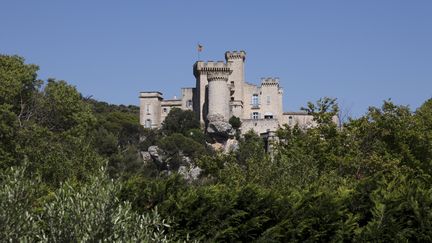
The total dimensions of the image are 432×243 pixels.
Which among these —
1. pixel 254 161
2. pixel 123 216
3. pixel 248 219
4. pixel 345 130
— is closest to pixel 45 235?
pixel 123 216

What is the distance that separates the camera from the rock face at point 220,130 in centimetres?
8394

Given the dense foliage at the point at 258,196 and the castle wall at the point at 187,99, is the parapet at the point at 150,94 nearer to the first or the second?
the castle wall at the point at 187,99

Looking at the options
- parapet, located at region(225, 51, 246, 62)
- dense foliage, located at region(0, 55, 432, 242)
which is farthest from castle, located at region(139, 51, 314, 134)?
dense foliage, located at region(0, 55, 432, 242)

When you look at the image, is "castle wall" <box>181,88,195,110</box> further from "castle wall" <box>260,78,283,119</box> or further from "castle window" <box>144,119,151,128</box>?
"castle wall" <box>260,78,283,119</box>

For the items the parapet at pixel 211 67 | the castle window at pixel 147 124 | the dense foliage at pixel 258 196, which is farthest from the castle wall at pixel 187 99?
the dense foliage at pixel 258 196

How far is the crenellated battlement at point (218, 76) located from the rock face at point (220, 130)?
21.0ft

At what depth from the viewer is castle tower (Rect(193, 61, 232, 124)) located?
88500 mm

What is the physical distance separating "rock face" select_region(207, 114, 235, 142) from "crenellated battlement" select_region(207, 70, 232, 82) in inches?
252

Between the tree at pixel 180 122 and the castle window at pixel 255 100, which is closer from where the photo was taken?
the tree at pixel 180 122

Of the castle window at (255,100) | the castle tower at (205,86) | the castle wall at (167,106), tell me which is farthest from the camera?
the castle wall at (167,106)

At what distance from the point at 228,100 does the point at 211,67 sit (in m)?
5.61

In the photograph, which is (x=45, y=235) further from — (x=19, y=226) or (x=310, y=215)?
(x=310, y=215)

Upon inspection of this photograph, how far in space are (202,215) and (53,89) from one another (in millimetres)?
26724

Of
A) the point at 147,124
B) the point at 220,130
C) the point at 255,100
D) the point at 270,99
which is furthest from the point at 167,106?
the point at 270,99
